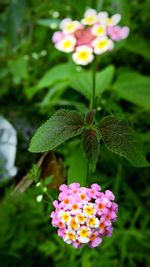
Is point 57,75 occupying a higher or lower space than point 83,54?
lower

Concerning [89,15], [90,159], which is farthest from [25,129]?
[90,159]

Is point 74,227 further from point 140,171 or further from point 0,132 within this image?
point 140,171

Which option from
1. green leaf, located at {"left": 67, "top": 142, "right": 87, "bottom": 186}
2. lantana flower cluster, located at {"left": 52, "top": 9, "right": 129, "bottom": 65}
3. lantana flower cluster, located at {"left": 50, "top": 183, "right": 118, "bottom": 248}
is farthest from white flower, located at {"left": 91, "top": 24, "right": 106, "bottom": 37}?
lantana flower cluster, located at {"left": 50, "top": 183, "right": 118, "bottom": 248}

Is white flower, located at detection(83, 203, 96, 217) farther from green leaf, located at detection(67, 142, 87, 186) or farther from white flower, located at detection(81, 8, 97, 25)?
white flower, located at detection(81, 8, 97, 25)

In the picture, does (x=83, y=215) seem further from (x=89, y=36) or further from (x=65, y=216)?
(x=89, y=36)

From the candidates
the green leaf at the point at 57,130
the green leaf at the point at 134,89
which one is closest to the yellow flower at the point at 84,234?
the green leaf at the point at 57,130

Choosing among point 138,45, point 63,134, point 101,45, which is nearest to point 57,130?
point 63,134
